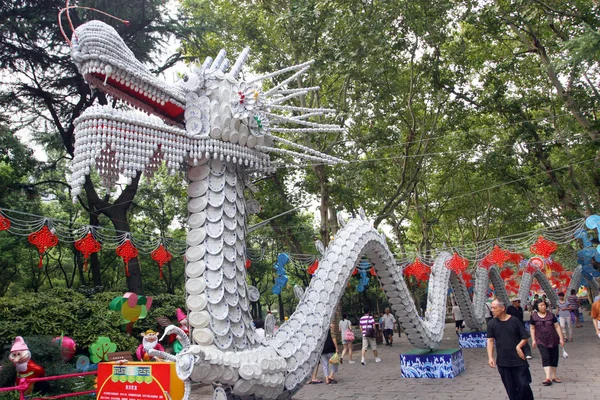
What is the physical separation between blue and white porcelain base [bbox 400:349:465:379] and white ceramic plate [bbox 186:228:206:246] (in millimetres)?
5796

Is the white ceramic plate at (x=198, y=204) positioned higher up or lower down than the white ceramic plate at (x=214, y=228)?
higher up

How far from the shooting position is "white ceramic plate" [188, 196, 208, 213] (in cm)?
347

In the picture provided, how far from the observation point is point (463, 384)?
23.7 ft

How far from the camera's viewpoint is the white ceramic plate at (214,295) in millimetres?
3220

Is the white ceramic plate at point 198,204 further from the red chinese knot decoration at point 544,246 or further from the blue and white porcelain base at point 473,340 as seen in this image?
the blue and white porcelain base at point 473,340

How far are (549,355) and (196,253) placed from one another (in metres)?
5.59

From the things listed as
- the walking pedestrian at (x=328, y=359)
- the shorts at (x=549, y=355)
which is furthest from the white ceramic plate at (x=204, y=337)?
the walking pedestrian at (x=328, y=359)

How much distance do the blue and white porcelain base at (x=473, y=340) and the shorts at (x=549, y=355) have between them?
4.70m

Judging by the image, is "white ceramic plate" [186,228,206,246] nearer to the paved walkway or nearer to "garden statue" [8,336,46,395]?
the paved walkway

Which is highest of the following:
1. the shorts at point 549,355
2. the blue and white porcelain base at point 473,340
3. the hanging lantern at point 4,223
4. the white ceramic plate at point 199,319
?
the hanging lantern at point 4,223

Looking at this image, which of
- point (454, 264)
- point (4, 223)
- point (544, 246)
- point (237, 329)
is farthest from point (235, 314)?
point (544, 246)

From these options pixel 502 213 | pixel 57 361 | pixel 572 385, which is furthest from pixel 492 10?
pixel 502 213

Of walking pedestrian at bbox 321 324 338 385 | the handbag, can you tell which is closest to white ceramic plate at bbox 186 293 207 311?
walking pedestrian at bbox 321 324 338 385

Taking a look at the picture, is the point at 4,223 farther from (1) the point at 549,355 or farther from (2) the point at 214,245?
(1) the point at 549,355
